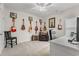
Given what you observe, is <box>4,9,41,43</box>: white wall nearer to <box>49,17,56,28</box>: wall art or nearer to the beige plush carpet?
the beige plush carpet

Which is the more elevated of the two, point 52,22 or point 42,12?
point 42,12

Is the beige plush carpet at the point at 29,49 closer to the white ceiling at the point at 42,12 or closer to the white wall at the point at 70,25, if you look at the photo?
the white wall at the point at 70,25

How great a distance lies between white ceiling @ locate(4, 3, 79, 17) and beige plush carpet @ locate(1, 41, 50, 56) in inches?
23.1

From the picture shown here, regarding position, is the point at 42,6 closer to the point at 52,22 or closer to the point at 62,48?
the point at 52,22

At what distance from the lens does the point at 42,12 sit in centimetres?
192

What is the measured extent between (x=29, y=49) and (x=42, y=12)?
30.7 inches

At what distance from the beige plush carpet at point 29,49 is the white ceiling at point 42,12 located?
0.59m

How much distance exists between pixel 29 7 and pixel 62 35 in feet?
2.70

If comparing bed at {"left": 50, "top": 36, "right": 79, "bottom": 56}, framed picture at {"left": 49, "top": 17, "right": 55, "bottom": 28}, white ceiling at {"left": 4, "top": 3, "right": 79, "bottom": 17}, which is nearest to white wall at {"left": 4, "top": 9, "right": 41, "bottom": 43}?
white ceiling at {"left": 4, "top": 3, "right": 79, "bottom": 17}

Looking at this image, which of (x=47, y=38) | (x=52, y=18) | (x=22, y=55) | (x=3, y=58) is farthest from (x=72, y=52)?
(x=3, y=58)

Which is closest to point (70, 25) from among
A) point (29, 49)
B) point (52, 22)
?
point (52, 22)

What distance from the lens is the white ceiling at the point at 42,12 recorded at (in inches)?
71.6

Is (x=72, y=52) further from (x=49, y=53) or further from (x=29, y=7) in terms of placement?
(x=29, y=7)

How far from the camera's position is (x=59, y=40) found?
1.94m
